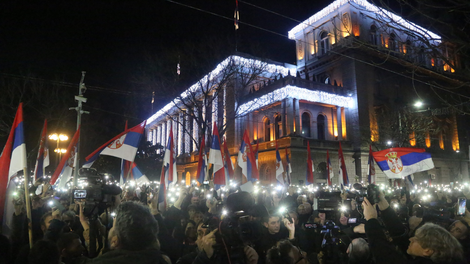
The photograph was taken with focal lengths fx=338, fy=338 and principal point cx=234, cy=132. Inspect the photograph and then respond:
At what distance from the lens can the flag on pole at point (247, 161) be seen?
1321 cm

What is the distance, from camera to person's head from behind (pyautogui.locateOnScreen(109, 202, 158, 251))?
2.41 metres

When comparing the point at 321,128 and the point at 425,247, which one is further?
the point at 321,128

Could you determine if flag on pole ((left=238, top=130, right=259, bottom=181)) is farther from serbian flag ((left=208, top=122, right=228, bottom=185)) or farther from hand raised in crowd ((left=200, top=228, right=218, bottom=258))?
hand raised in crowd ((left=200, top=228, right=218, bottom=258))

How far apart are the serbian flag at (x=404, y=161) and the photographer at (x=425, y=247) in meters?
6.83

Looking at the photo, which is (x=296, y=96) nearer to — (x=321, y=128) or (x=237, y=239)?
(x=321, y=128)

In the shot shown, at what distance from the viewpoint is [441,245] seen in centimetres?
267

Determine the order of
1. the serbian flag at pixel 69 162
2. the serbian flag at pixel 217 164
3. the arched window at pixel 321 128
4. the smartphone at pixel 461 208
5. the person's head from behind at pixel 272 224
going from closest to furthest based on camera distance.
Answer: the person's head from behind at pixel 272 224 → the smartphone at pixel 461 208 → the serbian flag at pixel 69 162 → the serbian flag at pixel 217 164 → the arched window at pixel 321 128

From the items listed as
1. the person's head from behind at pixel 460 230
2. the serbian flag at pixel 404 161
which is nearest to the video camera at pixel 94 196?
the person's head from behind at pixel 460 230

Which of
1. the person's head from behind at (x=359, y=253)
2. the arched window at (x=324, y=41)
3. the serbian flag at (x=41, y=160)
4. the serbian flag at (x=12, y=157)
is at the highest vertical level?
the arched window at (x=324, y=41)

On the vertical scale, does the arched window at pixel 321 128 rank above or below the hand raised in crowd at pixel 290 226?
above

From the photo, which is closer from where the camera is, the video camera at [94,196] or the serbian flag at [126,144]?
the video camera at [94,196]

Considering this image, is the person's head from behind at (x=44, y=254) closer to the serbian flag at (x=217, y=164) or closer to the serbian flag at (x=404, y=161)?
the serbian flag at (x=217, y=164)

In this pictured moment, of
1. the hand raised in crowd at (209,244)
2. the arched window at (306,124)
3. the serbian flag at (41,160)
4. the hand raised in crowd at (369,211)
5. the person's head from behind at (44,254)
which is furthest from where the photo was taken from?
the arched window at (306,124)

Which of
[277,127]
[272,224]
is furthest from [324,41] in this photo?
[272,224]
